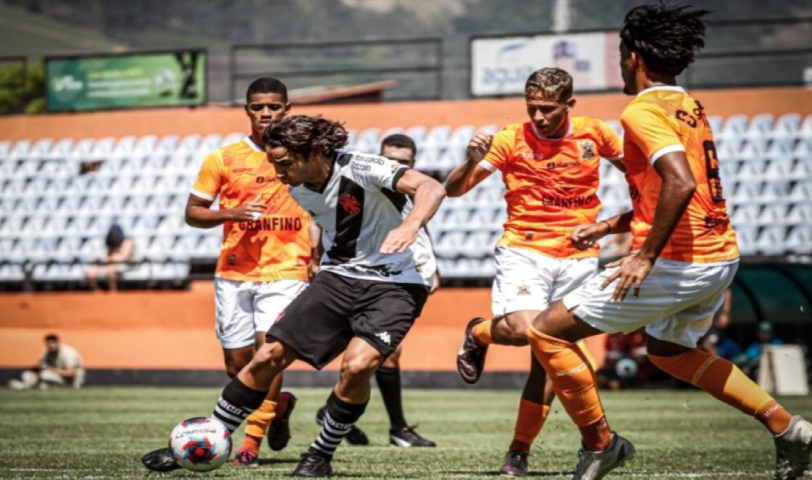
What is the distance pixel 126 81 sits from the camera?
24656 mm

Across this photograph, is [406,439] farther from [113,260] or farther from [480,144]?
[113,260]

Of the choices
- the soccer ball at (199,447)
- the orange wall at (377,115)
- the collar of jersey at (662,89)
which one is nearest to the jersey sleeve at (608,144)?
the collar of jersey at (662,89)

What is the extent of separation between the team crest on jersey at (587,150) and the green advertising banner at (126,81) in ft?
55.7

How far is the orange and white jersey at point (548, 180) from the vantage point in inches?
297

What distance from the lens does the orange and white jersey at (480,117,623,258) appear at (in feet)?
24.8

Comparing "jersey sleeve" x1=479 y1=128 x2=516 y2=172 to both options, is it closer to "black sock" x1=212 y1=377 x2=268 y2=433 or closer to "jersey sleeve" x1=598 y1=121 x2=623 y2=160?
"jersey sleeve" x1=598 y1=121 x2=623 y2=160

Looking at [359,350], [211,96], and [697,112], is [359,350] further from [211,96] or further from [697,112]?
[211,96]

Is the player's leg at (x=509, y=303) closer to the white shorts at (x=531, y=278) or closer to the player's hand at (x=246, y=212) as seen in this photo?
the white shorts at (x=531, y=278)

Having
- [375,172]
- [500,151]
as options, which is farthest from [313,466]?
[500,151]

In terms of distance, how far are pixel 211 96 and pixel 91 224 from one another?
4.73 meters

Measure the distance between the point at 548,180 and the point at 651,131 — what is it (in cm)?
209

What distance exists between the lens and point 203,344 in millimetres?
19453

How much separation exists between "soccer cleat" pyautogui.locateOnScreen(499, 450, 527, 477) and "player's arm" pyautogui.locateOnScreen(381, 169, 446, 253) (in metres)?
1.64

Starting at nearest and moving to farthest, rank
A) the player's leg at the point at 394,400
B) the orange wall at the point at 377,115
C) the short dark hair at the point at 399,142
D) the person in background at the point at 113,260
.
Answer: the player's leg at the point at 394,400
the short dark hair at the point at 399,142
the person in background at the point at 113,260
the orange wall at the point at 377,115
